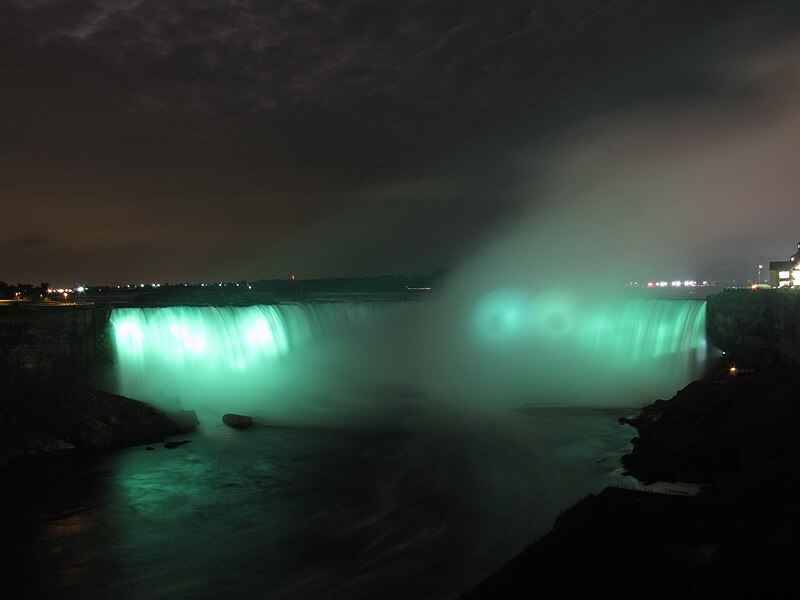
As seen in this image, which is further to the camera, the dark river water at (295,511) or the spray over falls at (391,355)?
the spray over falls at (391,355)

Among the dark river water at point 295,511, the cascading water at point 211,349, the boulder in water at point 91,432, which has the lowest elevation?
the dark river water at point 295,511

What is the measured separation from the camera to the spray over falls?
2989 centimetres

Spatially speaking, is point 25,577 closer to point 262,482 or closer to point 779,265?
point 262,482

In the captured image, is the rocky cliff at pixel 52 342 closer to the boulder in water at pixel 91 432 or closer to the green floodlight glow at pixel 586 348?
the boulder in water at pixel 91 432

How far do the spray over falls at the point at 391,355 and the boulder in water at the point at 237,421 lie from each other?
2.68 metres

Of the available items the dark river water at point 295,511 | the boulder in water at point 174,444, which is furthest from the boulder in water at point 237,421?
the boulder in water at point 174,444

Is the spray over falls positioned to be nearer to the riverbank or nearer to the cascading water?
the cascading water

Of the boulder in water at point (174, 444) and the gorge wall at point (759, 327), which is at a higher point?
the gorge wall at point (759, 327)

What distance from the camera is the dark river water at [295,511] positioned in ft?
39.4

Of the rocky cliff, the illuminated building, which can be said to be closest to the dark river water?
the rocky cliff

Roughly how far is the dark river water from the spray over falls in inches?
266

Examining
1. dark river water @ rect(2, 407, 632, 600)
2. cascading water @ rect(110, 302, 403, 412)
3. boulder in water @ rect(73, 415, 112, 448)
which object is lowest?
dark river water @ rect(2, 407, 632, 600)

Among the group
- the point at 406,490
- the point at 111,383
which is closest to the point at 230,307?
the point at 111,383

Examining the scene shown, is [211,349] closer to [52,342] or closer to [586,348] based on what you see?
[52,342]
